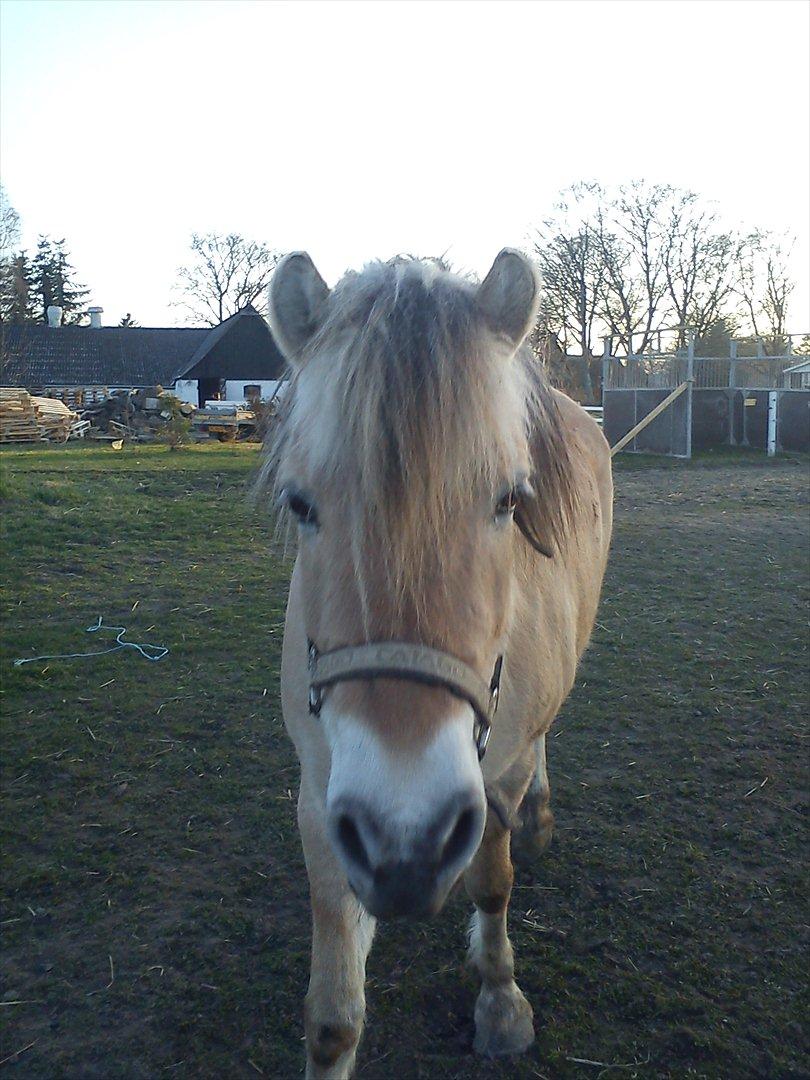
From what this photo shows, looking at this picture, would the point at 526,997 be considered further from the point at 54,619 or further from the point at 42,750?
the point at 54,619

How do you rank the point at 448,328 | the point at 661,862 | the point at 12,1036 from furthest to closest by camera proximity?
the point at 661,862, the point at 12,1036, the point at 448,328

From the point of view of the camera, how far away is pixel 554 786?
4.00m

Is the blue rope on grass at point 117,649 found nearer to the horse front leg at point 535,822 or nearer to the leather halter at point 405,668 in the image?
the horse front leg at point 535,822

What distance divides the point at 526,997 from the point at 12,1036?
5.38ft

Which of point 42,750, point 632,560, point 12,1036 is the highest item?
point 632,560

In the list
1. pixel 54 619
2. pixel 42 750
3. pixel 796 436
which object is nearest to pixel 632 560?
pixel 54 619

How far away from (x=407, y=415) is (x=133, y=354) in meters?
47.1

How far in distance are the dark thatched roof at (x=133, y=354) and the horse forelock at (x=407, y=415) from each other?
39.3 m

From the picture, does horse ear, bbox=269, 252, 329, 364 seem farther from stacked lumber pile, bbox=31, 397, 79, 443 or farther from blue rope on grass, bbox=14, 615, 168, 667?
stacked lumber pile, bbox=31, 397, 79, 443

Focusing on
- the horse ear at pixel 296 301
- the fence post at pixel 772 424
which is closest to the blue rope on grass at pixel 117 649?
the horse ear at pixel 296 301

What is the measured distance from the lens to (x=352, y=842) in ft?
4.68

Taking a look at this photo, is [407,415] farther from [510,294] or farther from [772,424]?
[772,424]

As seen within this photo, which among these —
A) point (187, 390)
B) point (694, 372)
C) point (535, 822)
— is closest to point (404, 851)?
point (535, 822)

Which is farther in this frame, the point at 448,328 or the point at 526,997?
the point at 526,997
